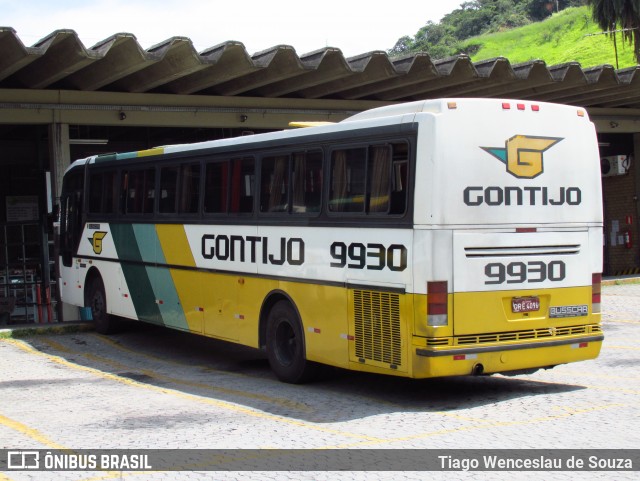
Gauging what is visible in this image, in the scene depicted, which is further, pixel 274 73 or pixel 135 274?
pixel 274 73

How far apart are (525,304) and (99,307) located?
30.0 feet

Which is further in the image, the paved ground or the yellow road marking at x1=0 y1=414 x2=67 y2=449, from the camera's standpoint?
the yellow road marking at x1=0 y1=414 x2=67 y2=449

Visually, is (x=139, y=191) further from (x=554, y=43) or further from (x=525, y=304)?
(x=554, y=43)

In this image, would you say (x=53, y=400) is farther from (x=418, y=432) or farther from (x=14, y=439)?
(x=418, y=432)

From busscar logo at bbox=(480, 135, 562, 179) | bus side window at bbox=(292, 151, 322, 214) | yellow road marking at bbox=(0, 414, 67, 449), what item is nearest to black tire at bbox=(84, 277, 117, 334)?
bus side window at bbox=(292, 151, 322, 214)

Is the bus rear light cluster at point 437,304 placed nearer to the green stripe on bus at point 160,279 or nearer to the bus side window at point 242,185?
the bus side window at point 242,185

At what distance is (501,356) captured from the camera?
972 centimetres

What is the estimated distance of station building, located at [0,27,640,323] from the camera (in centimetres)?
1755

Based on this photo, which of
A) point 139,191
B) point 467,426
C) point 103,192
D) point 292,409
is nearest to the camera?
point 467,426

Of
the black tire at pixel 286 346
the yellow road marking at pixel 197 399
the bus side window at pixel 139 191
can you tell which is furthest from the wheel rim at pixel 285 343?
the bus side window at pixel 139 191

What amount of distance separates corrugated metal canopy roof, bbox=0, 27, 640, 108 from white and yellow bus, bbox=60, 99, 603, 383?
5.49 metres

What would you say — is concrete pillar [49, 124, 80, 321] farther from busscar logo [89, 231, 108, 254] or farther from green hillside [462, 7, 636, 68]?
green hillside [462, 7, 636, 68]

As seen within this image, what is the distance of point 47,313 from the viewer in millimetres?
21609

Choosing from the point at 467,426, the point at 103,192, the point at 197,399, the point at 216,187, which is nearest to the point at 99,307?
the point at 103,192
